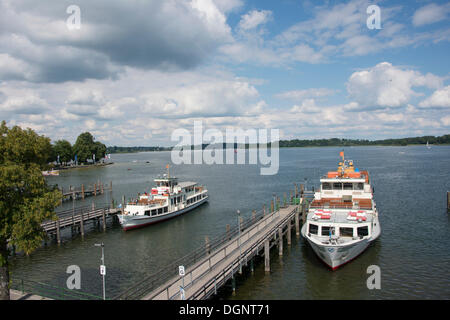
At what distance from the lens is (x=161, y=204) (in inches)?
1928

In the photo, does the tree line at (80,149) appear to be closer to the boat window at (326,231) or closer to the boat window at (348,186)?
the boat window at (348,186)

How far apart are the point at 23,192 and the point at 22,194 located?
0.12 m

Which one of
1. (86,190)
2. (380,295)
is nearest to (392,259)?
(380,295)

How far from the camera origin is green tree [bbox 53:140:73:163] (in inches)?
5955

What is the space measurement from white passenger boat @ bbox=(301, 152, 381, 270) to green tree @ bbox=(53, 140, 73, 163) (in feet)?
475

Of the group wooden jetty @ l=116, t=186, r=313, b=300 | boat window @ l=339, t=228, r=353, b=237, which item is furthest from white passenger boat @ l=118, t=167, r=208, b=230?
boat window @ l=339, t=228, r=353, b=237

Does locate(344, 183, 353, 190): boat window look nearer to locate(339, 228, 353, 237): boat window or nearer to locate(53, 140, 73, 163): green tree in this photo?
locate(339, 228, 353, 237): boat window

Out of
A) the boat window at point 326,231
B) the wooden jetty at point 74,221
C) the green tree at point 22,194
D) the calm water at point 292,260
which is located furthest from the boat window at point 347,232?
the wooden jetty at point 74,221

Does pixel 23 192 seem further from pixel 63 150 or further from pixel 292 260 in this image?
pixel 63 150

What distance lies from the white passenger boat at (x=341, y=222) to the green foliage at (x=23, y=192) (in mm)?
21526

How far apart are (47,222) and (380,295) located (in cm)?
3803
